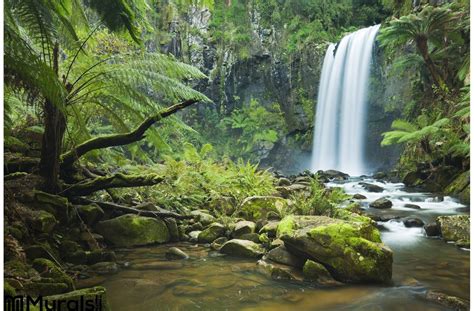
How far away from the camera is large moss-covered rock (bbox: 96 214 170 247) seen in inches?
142

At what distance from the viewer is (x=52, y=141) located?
3092 millimetres

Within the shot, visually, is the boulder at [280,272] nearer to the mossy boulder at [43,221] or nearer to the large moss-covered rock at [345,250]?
the large moss-covered rock at [345,250]

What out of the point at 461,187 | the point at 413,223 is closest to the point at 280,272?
the point at 413,223

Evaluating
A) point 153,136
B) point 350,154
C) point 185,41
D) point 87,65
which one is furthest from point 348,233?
point 185,41

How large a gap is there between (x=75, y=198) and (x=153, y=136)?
92cm

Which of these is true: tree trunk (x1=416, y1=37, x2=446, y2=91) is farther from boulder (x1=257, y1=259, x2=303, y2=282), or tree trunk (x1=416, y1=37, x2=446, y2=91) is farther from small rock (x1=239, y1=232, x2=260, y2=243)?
boulder (x1=257, y1=259, x2=303, y2=282)

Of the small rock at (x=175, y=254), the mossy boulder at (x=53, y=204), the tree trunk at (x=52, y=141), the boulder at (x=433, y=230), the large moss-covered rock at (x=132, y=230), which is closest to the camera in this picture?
the tree trunk at (x=52, y=141)

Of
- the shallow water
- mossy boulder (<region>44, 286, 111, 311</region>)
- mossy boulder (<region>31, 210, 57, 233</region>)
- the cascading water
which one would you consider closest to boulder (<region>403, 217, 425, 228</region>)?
the shallow water

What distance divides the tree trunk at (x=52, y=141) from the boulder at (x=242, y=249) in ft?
5.06

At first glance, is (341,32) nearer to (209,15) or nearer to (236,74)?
(236,74)

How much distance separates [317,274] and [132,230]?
5.93 ft

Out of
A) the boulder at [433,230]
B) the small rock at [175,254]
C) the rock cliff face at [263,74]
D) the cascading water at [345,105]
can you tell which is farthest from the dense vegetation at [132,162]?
the rock cliff face at [263,74]

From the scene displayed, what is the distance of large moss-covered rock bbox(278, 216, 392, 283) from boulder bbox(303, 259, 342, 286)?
0.05 m

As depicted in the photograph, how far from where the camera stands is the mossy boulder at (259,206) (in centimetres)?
462
